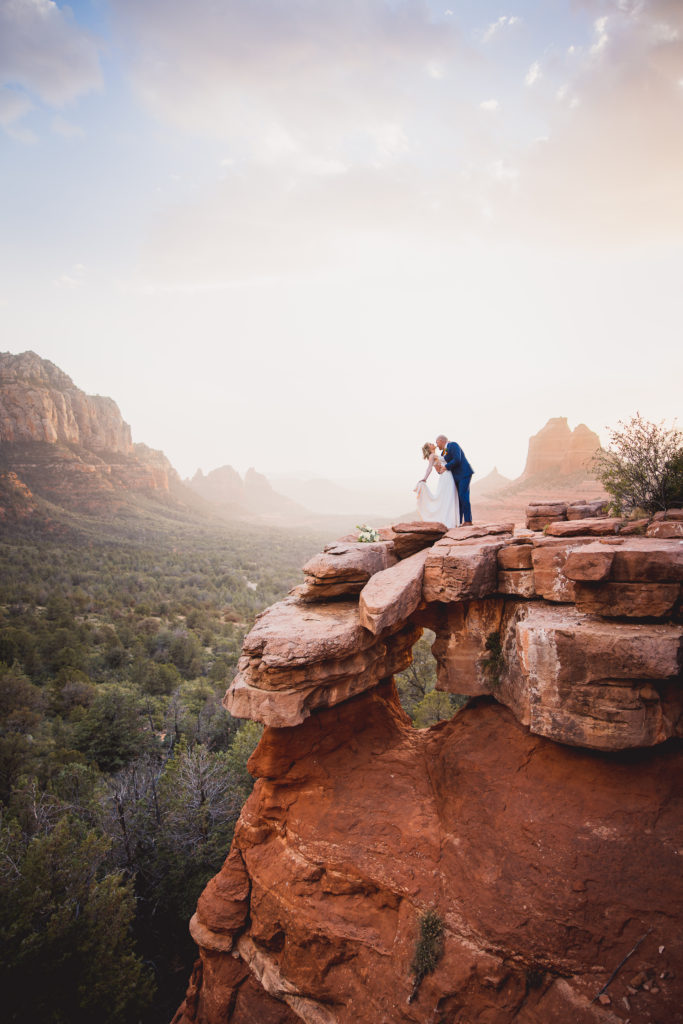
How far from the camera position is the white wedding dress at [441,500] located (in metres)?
9.56

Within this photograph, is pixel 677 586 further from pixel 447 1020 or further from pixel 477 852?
pixel 447 1020

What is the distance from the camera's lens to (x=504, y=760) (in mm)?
5781

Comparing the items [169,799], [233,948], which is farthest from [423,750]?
[169,799]

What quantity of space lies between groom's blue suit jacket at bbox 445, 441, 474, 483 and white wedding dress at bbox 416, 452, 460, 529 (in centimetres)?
15

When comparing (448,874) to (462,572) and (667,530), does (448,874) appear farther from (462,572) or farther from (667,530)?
(667,530)

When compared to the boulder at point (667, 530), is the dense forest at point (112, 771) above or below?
below

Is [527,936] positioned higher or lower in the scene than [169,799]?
higher

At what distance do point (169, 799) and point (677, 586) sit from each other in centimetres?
1467

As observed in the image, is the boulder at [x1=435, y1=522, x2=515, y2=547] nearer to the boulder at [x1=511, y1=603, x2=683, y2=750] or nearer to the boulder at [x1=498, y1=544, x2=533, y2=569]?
the boulder at [x1=498, y1=544, x2=533, y2=569]

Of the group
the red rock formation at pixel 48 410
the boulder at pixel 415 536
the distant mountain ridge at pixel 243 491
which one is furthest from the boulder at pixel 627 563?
the distant mountain ridge at pixel 243 491

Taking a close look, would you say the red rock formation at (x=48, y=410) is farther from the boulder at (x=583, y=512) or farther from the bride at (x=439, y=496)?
the boulder at (x=583, y=512)

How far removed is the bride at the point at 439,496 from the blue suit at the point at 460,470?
13cm

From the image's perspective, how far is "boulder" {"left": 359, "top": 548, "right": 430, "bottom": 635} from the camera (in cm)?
557

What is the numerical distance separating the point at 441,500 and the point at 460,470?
0.85 m
